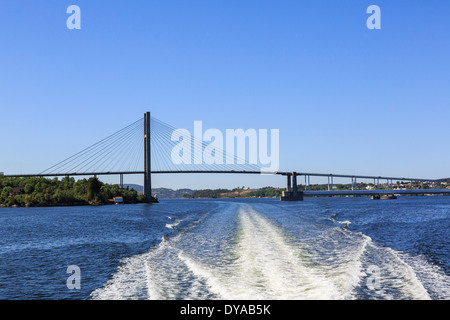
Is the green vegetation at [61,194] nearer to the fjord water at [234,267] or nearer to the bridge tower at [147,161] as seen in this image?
the bridge tower at [147,161]

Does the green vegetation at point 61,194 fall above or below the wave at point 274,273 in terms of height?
below

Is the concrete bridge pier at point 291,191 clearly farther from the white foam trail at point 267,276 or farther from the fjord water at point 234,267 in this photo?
the white foam trail at point 267,276

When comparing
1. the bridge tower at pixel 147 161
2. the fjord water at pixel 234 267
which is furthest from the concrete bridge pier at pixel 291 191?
the fjord water at pixel 234 267

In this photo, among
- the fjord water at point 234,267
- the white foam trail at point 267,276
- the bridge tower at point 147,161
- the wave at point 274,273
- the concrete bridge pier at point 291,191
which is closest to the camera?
the white foam trail at point 267,276

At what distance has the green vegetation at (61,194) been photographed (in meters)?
117

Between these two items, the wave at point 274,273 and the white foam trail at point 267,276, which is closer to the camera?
the white foam trail at point 267,276

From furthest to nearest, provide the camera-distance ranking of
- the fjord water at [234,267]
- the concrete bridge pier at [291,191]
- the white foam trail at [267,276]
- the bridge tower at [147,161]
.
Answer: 1. the concrete bridge pier at [291,191]
2. the bridge tower at [147,161]
3. the fjord water at [234,267]
4. the white foam trail at [267,276]

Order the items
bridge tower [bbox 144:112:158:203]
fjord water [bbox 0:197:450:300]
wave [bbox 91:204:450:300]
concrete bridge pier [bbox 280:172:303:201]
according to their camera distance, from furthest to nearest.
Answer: concrete bridge pier [bbox 280:172:303:201] → bridge tower [bbox 144:112:158:203] → fjord water [bbox 0:197:450:300] → wave [bbox 91:204:450:300]

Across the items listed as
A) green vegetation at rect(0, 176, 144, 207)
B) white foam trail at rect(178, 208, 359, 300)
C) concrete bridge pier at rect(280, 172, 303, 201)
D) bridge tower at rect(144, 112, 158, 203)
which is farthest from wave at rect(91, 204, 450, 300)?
concrete bridge pier at rect(280, 172, 303, 201)

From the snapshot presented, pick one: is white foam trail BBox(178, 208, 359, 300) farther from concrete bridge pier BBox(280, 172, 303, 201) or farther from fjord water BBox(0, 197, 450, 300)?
concrete bridge pier BBox(280, 172, 303, 201)

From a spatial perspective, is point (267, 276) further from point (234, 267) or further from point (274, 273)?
point (234, 267)

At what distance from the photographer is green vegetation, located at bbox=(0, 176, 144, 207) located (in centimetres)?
11675
